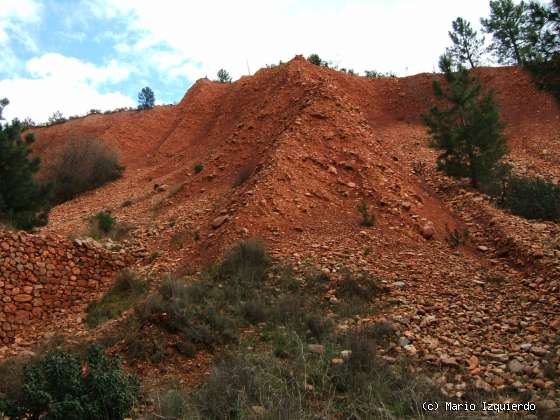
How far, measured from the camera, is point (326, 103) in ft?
43.3

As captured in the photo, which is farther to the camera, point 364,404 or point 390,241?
point 390,241

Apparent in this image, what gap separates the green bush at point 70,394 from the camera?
413 centimetres

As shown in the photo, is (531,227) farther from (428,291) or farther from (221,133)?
(221,133)

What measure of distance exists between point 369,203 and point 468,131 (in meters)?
3.57

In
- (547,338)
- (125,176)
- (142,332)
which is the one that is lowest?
(547,338)

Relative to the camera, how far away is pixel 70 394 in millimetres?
4262

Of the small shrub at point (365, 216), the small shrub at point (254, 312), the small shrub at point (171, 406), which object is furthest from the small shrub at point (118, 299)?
the small shrub at point (365, 216)

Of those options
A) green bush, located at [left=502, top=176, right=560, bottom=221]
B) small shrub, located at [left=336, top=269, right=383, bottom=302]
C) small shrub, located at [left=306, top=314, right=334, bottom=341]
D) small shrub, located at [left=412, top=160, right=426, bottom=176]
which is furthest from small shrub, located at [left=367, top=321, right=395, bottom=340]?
small shrub, located at [left=412, top=160, right=426, bottom=176]

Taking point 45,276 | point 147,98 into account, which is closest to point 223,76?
point 147,98

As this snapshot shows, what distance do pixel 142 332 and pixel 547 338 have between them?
4784 millimetres

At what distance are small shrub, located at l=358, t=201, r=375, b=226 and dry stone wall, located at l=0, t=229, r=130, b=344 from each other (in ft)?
16.0

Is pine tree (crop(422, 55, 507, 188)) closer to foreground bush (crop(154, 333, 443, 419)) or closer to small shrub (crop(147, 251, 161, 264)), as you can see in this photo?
small shrub (crop(147, 251, 161, 264))

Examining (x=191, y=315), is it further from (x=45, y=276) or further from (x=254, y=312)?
(x=45, y=276)

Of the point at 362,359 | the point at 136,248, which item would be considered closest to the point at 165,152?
the point at 136,248
